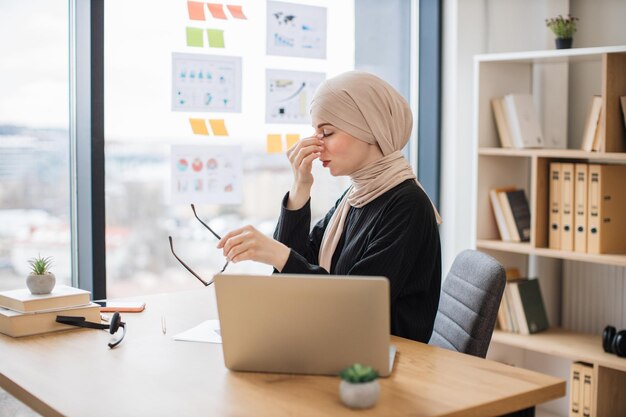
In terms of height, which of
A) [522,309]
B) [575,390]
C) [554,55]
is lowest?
[575,390]

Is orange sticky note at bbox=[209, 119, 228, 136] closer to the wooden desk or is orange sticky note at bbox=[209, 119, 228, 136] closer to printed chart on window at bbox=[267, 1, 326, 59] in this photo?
printed chart on window at bbox=[267, 1, 326, 59]

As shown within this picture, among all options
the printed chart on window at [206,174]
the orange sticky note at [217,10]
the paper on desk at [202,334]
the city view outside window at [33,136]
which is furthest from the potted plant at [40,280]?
the orange sticky note at [217,10]

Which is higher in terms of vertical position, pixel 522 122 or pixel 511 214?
pixel 522 122

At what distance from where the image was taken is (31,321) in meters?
1.93

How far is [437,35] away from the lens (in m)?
3.84

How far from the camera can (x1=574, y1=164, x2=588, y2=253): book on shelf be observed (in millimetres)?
3332

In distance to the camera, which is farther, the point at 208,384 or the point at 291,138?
the point at 291,138

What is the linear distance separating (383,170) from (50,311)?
941 mm

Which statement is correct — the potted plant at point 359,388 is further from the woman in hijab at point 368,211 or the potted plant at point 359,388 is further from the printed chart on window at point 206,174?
the printed chart on window at point 206,174

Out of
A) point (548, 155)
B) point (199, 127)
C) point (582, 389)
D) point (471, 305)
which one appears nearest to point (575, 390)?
point (582, 389)

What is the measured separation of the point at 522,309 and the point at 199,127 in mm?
1624

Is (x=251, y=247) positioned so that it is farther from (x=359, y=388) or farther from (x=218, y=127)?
(x=218, y=127)

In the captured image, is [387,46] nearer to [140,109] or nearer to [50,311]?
[140,109]

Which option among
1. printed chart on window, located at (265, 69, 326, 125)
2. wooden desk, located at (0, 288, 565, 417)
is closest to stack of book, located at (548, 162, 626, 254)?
printed chart on window, located at (265, 69, 326, 125)
